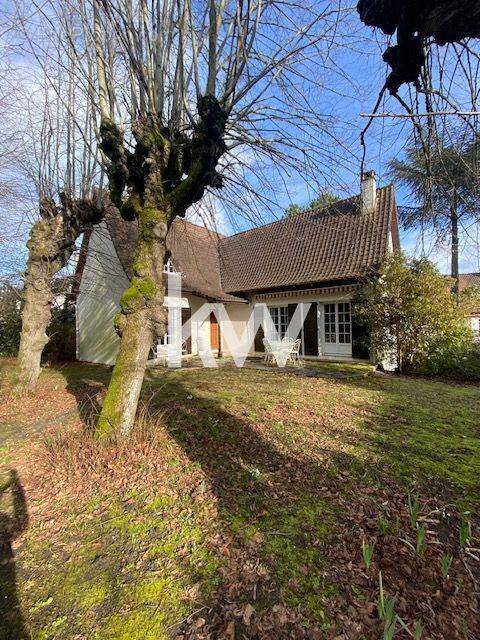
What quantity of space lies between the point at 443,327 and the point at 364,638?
39.0ft

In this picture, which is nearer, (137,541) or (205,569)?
(205,569)

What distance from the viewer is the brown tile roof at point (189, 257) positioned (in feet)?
48.8

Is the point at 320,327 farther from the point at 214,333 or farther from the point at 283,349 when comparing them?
the point at 214,333

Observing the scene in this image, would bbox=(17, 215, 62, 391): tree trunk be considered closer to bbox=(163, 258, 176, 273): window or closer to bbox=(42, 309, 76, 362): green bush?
bbox=(163, 258, 176, 273): window

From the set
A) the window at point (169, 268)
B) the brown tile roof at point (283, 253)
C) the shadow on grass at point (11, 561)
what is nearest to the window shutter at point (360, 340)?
the brown tile roof at point (283, 253)

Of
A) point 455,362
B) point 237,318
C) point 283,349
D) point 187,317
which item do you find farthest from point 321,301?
point 187,317

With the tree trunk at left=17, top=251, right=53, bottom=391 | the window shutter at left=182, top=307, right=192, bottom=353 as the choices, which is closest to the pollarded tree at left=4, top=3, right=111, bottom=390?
the tree trunk at left=17, top=251, right=53, bottom=391

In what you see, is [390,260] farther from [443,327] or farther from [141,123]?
[141,123]

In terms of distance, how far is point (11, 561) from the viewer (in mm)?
2977

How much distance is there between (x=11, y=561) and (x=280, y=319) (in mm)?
15364

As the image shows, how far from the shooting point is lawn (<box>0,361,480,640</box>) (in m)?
2.37

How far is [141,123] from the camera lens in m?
5.20

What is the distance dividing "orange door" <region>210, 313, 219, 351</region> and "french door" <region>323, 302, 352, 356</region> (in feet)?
20.8

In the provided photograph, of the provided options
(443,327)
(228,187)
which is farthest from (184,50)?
(443,327)
